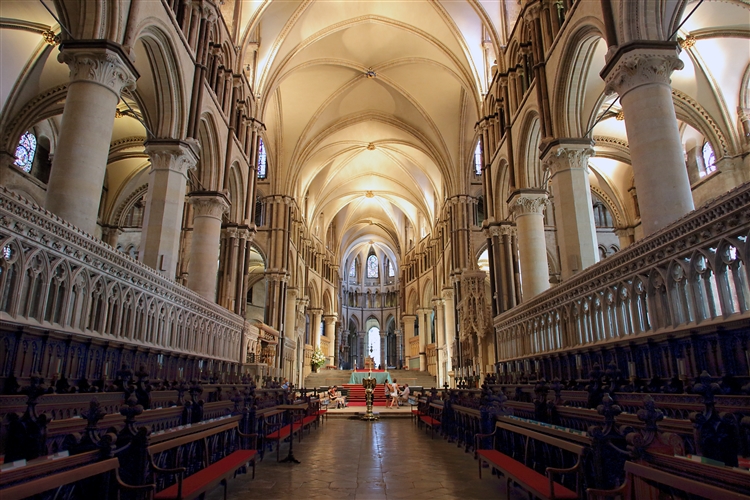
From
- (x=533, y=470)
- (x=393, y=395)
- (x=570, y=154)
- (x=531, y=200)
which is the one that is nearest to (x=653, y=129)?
(x=570, y=154)

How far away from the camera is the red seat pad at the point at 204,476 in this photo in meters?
3.16

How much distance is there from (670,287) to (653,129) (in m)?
2.84

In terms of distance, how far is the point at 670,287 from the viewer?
20.5 feet

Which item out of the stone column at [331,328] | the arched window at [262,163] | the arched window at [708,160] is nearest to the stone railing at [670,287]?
the arched window at [708,160]

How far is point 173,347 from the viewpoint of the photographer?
10.1 meters

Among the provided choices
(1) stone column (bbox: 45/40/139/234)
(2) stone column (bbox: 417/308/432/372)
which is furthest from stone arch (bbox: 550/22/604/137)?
(2) stone column (bbox: 417/308/432/372)

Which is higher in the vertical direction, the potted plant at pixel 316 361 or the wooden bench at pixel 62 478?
the potted plant at pixel 316 361

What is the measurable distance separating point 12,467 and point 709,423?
3387 millimetres

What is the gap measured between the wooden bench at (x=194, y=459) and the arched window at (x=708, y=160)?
1948 cm

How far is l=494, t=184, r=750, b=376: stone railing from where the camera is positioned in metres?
5.12

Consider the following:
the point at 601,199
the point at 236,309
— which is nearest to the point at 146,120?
the point at 236,309

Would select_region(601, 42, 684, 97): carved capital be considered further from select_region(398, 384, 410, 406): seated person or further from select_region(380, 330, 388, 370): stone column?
select_region(380, 330, 388, 370): stone column

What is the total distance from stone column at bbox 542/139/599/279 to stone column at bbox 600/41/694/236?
2.89m

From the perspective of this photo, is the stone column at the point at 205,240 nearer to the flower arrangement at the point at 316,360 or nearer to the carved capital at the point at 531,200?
the carved capital at the point at 531,200
